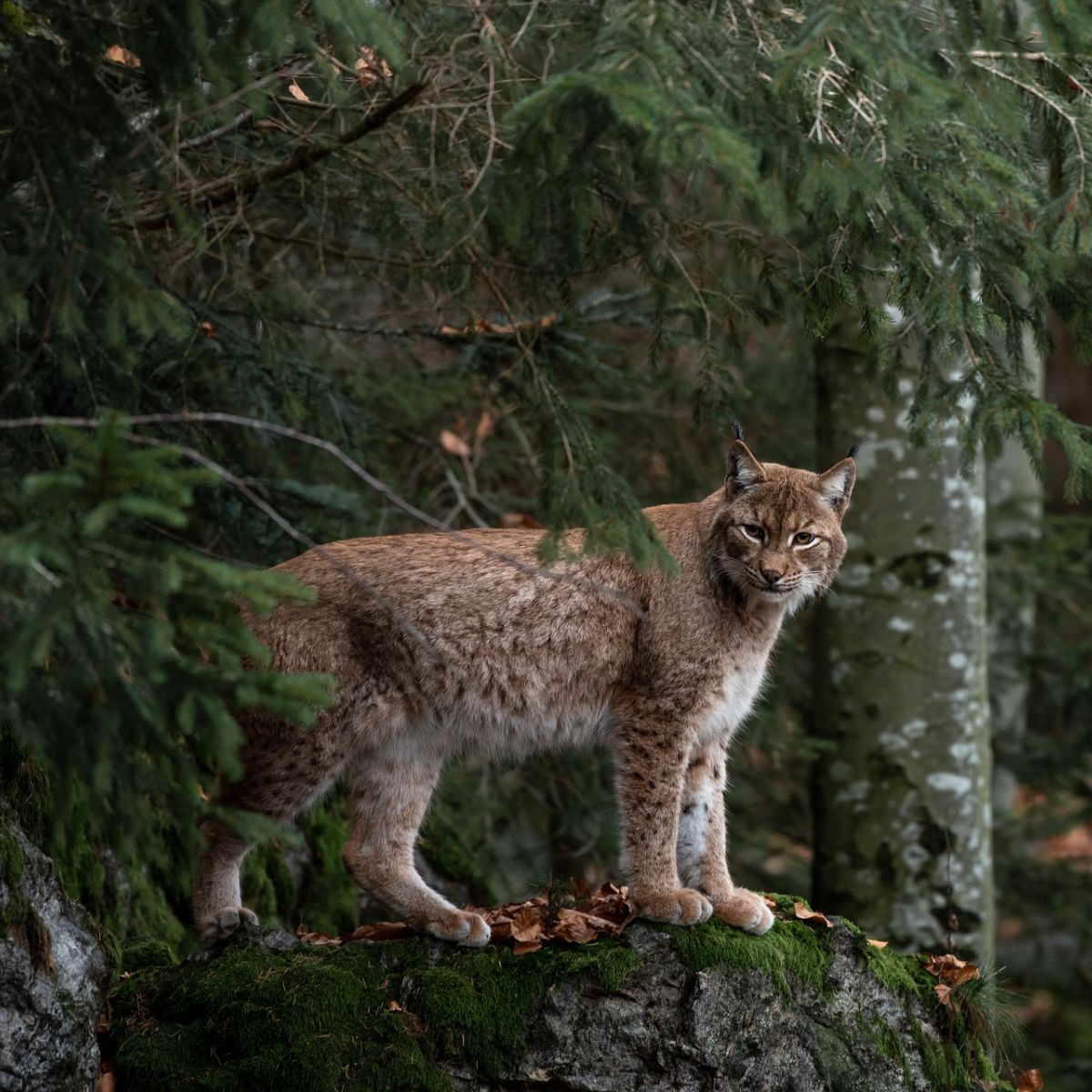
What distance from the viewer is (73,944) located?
14.9 feet

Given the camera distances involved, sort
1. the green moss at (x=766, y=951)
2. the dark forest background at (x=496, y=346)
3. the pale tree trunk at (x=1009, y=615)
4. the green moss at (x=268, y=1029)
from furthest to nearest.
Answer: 1. the pale tree trunk at (x=1009, y=615)
2. the green moss at (x=766, y=951)
3. the green moss at (x=268, y=1029)
4. the dark forest background at (x=496, y=346)

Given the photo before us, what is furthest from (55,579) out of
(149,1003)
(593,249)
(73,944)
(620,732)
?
(593,249)

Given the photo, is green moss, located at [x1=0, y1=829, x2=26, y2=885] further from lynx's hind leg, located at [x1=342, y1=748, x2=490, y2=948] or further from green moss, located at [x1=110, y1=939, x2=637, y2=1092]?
lynx's hind leg, located at [x1=342, y1=748, x2=490, y2=948]

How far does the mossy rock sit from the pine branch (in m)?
2.69

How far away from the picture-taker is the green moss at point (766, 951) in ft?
15.9

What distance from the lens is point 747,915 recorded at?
5031 mm

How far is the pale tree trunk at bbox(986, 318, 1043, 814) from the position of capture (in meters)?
10.1

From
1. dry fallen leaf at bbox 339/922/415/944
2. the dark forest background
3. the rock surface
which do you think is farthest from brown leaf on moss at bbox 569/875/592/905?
the rock surface

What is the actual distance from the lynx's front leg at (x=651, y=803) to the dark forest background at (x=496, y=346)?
0.51 meters

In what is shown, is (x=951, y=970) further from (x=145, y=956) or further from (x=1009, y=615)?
(x=1009, y=615)

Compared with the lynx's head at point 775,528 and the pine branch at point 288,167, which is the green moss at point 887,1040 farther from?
the pine branch at point 288,167

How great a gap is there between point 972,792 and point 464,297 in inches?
158

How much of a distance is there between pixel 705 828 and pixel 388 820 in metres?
1.22

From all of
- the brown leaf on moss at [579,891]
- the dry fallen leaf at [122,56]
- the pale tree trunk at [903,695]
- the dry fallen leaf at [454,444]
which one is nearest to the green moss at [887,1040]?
the brown leaf on moss at [579,891]
